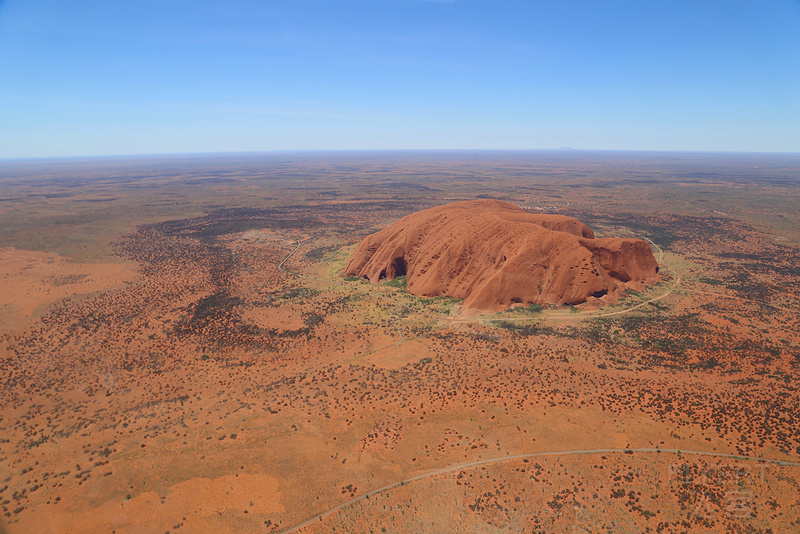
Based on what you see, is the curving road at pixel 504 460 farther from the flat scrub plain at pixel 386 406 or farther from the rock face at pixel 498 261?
the rock face at pixel 498 261

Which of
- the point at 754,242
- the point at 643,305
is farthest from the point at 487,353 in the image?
the point at 754,242

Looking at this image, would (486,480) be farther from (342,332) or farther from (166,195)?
(166,195)

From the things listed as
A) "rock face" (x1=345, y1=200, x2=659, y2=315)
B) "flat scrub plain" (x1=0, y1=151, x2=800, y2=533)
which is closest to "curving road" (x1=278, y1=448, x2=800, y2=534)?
"flat scrub plain" (x1=0, y1=151, x2=800, y2=533)

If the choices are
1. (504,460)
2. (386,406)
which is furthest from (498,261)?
(504,460)

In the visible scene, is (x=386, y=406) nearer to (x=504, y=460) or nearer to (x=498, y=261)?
(x=504, y=460)

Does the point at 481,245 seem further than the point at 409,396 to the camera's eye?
Yes

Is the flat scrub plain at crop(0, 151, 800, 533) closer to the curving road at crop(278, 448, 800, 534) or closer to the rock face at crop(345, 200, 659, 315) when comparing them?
the curving road at crop(278, 448, 800, 534)
